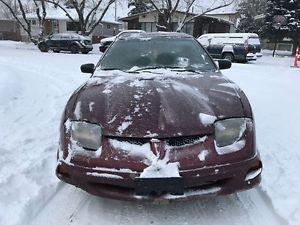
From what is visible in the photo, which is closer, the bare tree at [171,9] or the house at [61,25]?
the bare tree at [171,9]

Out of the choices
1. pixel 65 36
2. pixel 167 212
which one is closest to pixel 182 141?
pixel 167 212

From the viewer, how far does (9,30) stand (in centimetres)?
5819

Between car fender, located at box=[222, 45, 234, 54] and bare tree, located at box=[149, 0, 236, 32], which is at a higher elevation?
bare tree, located at box=[149, 0, 236, 32]

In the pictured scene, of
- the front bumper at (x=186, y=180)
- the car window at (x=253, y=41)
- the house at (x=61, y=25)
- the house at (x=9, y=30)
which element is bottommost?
the house at (x=9, y=30)

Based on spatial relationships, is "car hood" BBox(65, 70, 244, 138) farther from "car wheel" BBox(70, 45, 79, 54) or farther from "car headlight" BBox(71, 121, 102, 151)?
"car wheel" BBox(70, 45, 79, 54)

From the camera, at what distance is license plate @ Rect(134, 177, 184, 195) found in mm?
2887

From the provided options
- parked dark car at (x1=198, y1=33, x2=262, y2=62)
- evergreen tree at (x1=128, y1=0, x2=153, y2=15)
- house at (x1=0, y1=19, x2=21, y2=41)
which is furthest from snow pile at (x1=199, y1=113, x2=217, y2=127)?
house at (x1=0, y1=19, x2=21, y2=41)

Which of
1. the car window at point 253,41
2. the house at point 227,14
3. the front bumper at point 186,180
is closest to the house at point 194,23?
the house at point 227,14

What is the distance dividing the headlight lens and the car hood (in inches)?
2.1

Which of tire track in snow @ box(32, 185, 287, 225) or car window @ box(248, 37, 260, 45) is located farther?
car window @ box(248, 37, 260, 45)

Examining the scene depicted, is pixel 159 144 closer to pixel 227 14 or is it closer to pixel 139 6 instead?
pixel 227 14

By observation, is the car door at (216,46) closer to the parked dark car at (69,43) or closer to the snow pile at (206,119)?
the parked dark car at (69,43)

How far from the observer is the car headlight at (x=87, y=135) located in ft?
10.1

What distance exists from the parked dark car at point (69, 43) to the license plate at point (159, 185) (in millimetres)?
24565
